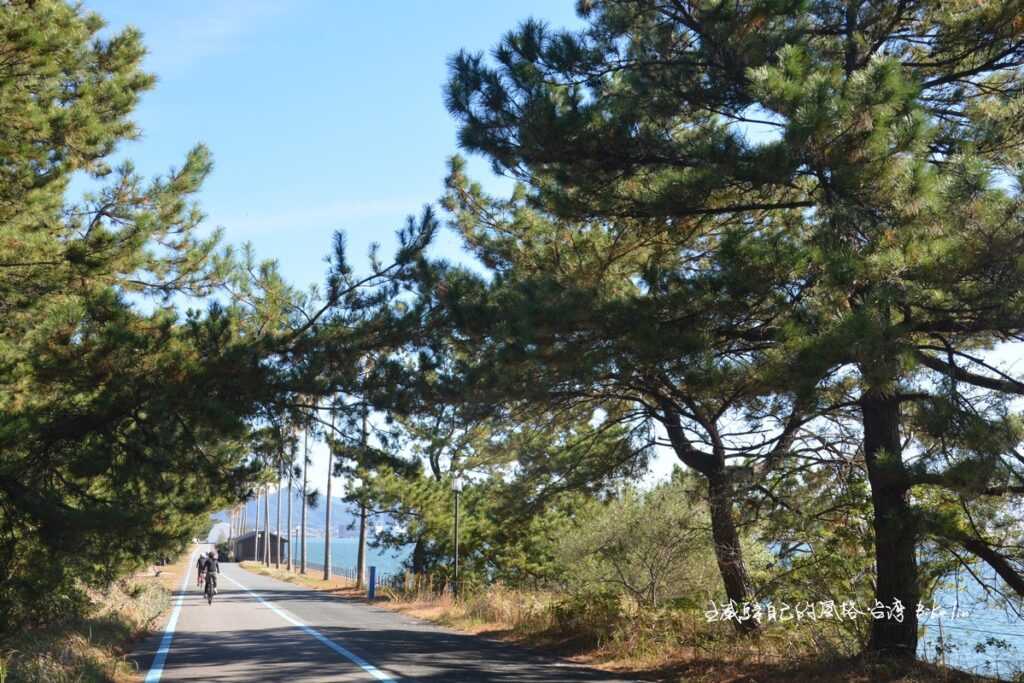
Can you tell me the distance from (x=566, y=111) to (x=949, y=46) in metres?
4.25

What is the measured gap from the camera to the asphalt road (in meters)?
11.1

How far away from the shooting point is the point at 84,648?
38.8ft

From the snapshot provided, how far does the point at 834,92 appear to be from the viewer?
7.93 m

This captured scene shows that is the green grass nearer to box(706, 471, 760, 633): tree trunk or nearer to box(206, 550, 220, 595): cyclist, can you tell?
box(206, 550, 220, 595): cyclist

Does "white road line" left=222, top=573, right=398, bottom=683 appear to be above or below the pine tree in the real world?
below

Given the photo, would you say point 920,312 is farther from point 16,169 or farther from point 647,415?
point 16,169

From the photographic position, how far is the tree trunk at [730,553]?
12008 millimetres

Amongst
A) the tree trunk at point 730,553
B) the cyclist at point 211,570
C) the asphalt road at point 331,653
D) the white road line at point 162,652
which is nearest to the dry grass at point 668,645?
the tree trunk at point 730,553

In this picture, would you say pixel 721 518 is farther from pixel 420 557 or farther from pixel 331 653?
pixel 420 557

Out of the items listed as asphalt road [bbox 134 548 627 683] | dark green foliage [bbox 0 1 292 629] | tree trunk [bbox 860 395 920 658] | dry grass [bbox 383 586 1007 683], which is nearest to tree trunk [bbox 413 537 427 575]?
asphalt road [bbox 134 548 627 683]

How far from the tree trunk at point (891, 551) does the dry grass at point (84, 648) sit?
28.7ft

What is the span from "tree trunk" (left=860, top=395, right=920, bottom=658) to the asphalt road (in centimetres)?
324

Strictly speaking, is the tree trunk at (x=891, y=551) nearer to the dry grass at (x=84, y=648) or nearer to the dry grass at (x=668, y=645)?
the dry grass at (x=668, y=645)

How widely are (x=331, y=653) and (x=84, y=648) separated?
11.6ft
